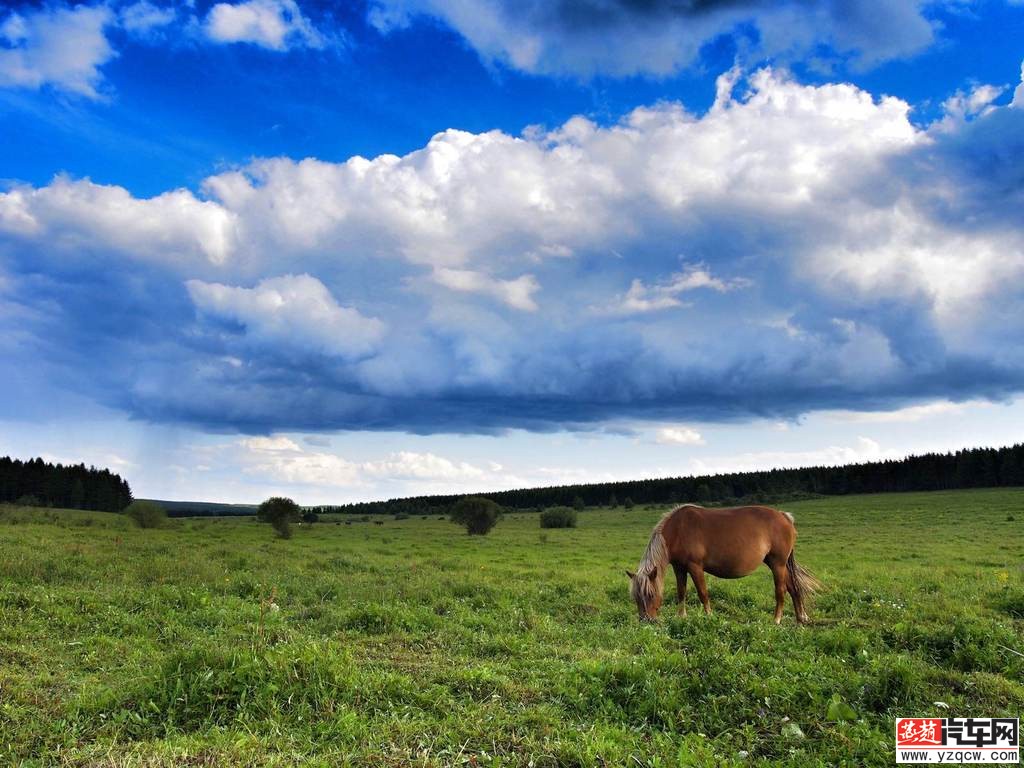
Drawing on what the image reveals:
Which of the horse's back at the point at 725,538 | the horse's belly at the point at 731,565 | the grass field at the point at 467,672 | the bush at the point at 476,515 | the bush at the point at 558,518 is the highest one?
the horse's back at the point at 725,538

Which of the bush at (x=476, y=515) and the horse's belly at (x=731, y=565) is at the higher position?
the horse's belly at (x=731, y=565)

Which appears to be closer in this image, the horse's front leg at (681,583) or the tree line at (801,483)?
the horse's front leg at (681,583)

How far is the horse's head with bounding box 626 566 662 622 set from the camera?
40.9ft

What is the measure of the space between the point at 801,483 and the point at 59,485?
118644 millimetres

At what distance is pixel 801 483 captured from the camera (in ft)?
370

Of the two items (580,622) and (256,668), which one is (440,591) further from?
(256,668)

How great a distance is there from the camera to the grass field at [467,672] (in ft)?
20.0

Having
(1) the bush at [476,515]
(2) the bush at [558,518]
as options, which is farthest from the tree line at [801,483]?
(1) the bush at [476,515]

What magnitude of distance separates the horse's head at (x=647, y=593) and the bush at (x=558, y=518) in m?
53.6

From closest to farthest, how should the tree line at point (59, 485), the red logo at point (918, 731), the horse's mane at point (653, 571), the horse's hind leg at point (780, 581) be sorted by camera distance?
the red logo at point (918, 731), the horse's mane at point (653, 571), the horse's hind leg at point (780, 581), the tree line at point (59, 485)

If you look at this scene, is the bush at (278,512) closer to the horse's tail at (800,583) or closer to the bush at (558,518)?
the bush at (558,518)

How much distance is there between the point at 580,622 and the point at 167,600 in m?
8.73

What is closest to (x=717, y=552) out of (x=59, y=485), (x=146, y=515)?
(x=146, y=515)

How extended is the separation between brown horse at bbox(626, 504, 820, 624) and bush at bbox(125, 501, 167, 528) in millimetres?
44417
